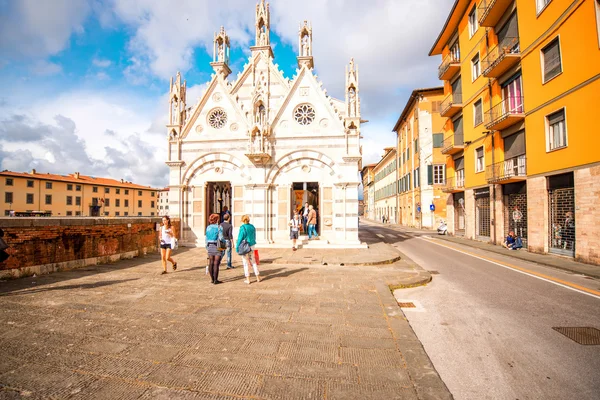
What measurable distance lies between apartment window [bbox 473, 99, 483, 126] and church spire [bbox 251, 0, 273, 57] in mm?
15103

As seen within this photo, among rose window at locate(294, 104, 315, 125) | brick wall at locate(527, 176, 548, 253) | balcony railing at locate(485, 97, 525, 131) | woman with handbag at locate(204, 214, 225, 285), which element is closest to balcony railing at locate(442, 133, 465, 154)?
balcony railing at locate(485, 97, 525, 131)

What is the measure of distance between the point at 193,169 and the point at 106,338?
13.6 m

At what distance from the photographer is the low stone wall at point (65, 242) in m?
8.34

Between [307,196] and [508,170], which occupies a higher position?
[508,170]

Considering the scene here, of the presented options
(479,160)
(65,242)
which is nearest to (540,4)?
(479,160)

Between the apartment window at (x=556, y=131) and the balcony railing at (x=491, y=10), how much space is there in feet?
25.8

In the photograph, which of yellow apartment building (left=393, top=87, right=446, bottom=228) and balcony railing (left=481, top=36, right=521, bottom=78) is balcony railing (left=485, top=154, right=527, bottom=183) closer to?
balcony railing (left=481, top=36, right=521, bottom=78)

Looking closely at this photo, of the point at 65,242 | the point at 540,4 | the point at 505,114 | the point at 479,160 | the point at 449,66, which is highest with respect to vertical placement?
the point at 449,66

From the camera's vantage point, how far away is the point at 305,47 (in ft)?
59.7

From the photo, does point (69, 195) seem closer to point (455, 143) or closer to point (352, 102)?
point (352, 102)

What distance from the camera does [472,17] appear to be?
21125 millimetres

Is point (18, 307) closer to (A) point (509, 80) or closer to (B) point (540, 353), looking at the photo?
(B) point (540, 353)

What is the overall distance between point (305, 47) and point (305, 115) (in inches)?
198

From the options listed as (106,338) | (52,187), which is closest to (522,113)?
(106,338)
